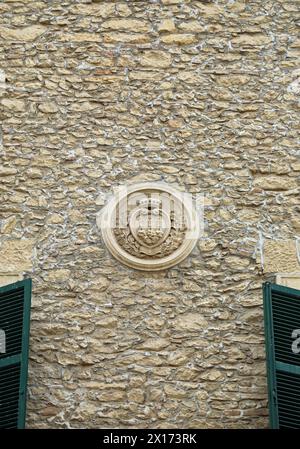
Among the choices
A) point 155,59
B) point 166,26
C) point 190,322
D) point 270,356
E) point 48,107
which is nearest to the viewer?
point 270,356

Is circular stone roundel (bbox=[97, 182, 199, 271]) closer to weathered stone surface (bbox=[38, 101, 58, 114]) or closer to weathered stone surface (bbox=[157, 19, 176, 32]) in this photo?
weathered stone surface (bbox=[38, 101, 58, 114])

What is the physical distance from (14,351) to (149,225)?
152 centimetres

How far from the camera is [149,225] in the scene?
11.3 m

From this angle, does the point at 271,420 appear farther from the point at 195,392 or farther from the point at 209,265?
the point at 209,265

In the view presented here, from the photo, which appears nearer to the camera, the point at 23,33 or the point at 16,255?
the point at 16,255

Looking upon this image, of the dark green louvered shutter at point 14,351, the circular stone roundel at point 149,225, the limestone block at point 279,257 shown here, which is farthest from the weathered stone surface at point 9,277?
the limestone block at point 279,257

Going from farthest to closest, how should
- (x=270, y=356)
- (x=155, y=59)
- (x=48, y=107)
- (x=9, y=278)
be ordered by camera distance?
(x=155, y=59)
(x=48, y=107)
(x=9, y=278)
(x=270, y=356)

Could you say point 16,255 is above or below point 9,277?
above

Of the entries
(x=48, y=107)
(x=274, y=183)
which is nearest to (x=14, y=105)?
(x=48, y=107)

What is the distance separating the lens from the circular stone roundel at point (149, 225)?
11250mm

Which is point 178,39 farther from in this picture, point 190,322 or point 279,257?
point 190,322

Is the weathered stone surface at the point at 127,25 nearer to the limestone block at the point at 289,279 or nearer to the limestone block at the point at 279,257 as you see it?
the limestone block at the point at 279,257

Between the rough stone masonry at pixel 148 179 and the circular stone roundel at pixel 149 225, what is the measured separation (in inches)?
3.3
